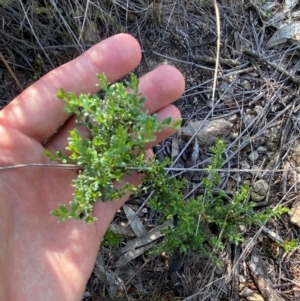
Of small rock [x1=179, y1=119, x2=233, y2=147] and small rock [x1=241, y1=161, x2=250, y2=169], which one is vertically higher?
small rock [x1=179, y1=119, x2=233, y2=147]

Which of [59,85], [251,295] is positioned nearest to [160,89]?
[59,85]

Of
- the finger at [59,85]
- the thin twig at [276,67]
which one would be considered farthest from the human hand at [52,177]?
the thin twig at [276,67]

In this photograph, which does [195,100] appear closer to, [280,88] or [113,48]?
[280,88]

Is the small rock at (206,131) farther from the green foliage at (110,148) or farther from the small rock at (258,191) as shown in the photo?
the green foliage at (110,148)

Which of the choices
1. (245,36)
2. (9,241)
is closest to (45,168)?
(9,241)

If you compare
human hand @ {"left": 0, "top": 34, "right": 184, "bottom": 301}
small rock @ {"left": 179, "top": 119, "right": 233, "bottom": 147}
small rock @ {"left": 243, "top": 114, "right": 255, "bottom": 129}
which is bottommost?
small rock @ {"left": 243, "top": 114, "right": 255, "bottom": 129}

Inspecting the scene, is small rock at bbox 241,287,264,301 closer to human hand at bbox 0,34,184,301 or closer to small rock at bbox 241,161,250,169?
small rock at bbox 241,161,250,169

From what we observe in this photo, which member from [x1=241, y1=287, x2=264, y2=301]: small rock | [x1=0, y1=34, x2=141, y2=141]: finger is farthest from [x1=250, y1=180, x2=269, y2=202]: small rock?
[x1=0, y1=34, x2=141, y2=141]: finger
